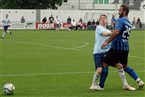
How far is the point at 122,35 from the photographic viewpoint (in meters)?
11.5

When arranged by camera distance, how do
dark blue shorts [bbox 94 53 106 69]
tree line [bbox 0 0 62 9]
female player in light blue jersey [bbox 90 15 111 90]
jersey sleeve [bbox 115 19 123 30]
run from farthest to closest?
tree line [bbox 0 0 62 9], dark blue shorts [bbox 94 53 106 69], female player in light blue jersey [bbox 90 15 111 90], jersey sleeve [bbox 115 19 123 30]

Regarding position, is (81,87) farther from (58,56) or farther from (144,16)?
(144,16)

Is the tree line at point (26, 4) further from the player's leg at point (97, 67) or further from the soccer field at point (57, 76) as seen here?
the player's leg at point (97, 67)

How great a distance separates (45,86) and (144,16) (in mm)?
61880

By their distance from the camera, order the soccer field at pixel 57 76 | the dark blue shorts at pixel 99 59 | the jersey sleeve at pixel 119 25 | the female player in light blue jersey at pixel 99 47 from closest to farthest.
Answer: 1. the jersey sleeve at pixel 119 25
2. the soccer field at pixel 57 76
3. the female player in light blue jersey at pixel 99 47
4. the dark blue shorts at pixel 99 59

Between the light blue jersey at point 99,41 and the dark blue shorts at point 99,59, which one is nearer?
the light blue jersey at point 99,41

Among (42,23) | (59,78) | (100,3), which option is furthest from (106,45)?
(100,3)

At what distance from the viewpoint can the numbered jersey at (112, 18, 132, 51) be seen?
11383mm

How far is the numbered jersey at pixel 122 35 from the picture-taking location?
1138 cm

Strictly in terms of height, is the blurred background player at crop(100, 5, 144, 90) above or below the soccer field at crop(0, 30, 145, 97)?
above

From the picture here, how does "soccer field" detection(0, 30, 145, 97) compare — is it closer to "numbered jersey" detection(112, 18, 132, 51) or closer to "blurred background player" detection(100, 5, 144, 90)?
"blurred background player" detection(100, 5, 144, 90)

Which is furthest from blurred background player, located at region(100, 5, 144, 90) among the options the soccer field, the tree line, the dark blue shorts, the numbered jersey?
the tree line

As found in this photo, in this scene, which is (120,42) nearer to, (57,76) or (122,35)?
(122,35)

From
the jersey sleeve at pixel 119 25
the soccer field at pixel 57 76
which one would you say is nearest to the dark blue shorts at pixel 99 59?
the soccer field at pixel 57 76
